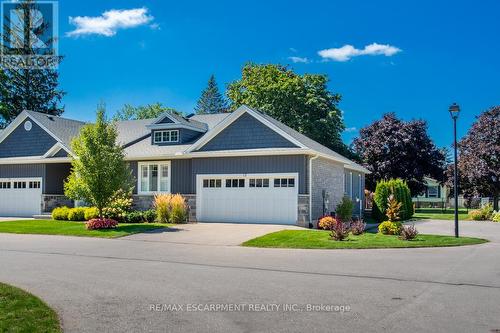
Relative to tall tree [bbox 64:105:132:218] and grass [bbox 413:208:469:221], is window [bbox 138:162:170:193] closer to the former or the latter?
tall tree [bbox 64:105:132:218]

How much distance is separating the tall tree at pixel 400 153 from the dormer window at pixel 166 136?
23399 mm

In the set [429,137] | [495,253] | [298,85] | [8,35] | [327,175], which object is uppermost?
[8,35]

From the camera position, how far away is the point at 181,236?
62.1 ft

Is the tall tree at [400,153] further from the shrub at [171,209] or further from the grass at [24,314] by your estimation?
the grass at [24,314]

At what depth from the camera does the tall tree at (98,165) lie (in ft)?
68.3

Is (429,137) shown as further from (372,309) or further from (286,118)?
(372,309)

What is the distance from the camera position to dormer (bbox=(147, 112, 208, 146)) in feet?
88.9

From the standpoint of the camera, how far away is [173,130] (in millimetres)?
27422

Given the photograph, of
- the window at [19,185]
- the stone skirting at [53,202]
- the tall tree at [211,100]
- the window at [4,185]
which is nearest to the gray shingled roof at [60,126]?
the stone skirting at [53,202]

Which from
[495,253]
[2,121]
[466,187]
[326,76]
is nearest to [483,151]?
[466,187]

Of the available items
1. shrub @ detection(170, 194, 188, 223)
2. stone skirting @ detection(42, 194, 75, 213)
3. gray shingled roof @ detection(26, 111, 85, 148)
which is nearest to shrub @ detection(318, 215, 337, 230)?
shrub @ detection(170, 194, 188, 223)

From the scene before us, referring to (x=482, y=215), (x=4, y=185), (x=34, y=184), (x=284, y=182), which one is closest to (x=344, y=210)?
(x=284, y=182)

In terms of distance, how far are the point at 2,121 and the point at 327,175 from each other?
40188 mm

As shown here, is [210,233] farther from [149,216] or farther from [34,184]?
[34,184]
